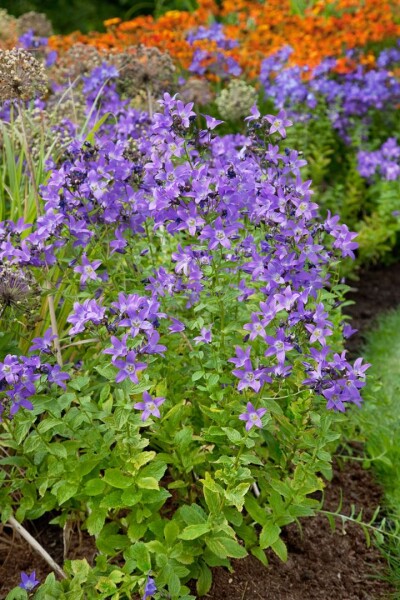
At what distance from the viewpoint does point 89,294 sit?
2.32 m

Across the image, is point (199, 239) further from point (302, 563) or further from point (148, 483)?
point (302, 563)

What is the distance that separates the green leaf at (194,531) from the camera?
214cm

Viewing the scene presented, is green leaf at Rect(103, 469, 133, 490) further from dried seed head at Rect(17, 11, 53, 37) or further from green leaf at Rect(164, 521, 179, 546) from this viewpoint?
dried seed head at Rect(17, 11, 53, 37)

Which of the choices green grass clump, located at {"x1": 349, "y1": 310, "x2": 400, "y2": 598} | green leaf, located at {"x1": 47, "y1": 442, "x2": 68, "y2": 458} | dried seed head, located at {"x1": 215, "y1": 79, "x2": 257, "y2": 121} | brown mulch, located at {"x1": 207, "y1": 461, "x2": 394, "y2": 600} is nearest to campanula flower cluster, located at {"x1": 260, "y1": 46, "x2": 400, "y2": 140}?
dried seed head, located at {"x1": 215, "y1": 79, "x2": 257, "y2": 121}

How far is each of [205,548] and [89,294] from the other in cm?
80

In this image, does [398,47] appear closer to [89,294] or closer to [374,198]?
[374,198]

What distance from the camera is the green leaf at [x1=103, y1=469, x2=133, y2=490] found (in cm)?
217

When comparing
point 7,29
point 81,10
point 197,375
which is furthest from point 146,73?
point 81,10

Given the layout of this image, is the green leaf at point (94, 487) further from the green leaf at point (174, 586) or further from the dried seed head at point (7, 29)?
the dried seed head at point (7, 29)

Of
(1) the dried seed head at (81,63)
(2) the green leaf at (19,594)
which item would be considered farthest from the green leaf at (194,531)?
(1) the dried seed head at (81,63)

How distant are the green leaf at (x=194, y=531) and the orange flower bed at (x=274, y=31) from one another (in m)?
4.12

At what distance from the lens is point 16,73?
243 centimetres

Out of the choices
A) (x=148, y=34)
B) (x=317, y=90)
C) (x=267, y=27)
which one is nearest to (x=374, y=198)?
(x=317, y=90)

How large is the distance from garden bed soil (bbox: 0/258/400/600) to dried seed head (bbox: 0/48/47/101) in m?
1.43
